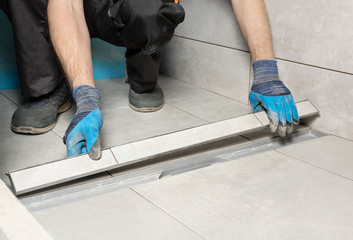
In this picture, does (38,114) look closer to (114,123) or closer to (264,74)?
(114,123)

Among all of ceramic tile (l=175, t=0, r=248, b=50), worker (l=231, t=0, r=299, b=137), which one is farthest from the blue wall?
worker (l=231, t=0, r=299, b=137)

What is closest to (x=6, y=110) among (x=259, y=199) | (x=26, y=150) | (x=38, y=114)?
(x=38, y=114)

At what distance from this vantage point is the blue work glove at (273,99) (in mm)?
1480

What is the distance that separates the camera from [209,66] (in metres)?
2.15

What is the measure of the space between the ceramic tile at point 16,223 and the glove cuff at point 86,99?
0.47 metres

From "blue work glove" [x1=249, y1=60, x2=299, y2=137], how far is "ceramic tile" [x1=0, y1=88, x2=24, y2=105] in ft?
3.61

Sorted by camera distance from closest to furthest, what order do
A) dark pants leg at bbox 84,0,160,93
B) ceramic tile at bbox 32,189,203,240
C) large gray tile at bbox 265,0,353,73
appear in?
ceramic tile at bbox 32,189,203,240 < large gray tile at bbox 265,0,353,73 < dark pants leg at bbox 84,0,160,93

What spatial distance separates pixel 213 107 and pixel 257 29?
412 millimetres

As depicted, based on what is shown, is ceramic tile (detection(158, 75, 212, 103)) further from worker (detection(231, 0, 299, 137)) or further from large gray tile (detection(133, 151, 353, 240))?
large gray tile (detection(133, 151, 353, 240))

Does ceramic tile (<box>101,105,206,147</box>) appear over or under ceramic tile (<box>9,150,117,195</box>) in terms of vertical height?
under

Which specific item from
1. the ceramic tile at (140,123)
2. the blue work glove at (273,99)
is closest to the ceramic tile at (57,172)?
the ceramic tile at (140,123)

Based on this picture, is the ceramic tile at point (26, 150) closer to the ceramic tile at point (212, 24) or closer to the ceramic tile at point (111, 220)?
the ceramic tile at point (111, 220)

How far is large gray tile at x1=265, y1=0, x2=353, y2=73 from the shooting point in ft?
4.85

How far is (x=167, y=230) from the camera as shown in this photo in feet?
3.23
